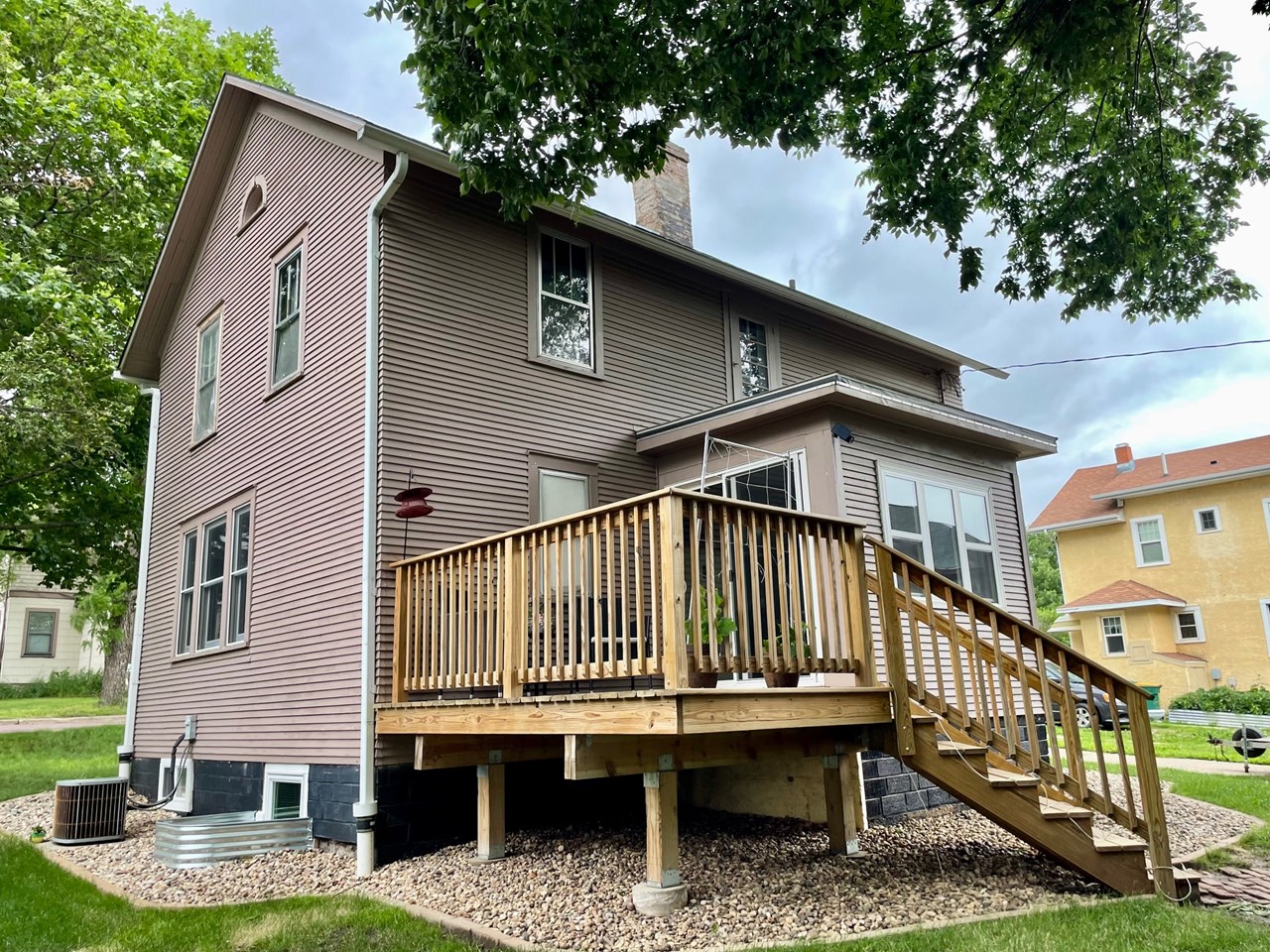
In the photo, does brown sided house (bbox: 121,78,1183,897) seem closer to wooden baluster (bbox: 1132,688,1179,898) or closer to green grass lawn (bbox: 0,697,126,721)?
wooden baluster (bbox: 1132,688,1179,898)

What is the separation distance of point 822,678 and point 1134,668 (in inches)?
894

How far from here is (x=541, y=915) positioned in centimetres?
592

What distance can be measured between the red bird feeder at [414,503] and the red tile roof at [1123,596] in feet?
80.0

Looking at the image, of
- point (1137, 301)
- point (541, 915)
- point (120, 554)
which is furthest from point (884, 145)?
point (120, 554)

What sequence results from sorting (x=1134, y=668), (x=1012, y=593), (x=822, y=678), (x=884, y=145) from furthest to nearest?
(x=1134, y=668), (x=1012, y=593), (x=884, y=145), (x=822, y=678)

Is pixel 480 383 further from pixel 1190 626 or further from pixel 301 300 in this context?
pixel 1190 626

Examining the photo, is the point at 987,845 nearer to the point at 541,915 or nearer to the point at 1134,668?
the point at 541,915

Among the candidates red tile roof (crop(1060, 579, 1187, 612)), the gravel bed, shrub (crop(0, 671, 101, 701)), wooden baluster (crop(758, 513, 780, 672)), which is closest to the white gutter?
the gravel bed

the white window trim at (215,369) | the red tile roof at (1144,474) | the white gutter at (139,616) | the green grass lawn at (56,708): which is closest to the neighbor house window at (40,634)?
the green grass lawn at (56,708)

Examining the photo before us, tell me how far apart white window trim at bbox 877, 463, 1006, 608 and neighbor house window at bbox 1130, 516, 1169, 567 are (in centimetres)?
2052

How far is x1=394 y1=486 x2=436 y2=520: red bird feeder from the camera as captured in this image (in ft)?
27.0

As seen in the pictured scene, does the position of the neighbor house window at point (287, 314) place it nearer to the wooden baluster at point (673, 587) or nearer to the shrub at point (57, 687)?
the wooden baluster at point (673, 587)

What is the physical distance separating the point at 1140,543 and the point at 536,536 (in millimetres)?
27157

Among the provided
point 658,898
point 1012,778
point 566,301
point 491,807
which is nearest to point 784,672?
point 658,898
